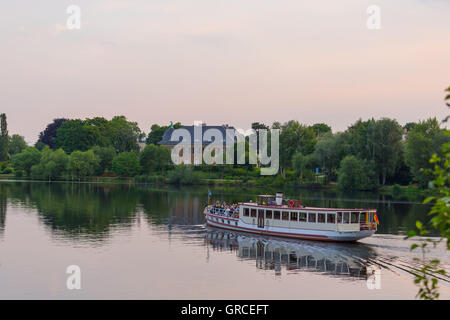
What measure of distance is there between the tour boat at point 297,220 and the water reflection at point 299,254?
0.88m

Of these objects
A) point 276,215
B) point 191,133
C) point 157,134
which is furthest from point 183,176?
point 276,215

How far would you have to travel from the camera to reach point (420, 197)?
99938 mm

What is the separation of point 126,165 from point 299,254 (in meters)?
113

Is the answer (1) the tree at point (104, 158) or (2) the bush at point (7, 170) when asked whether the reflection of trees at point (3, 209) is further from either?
(2) the bush at point (7, 170)

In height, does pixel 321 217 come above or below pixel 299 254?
above

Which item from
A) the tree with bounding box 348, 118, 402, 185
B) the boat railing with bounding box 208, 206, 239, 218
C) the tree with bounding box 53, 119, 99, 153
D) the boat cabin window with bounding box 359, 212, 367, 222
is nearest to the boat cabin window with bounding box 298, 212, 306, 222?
the boat cabin window with bounding box 359, 212, 367, 222

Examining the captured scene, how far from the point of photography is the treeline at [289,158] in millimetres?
110875

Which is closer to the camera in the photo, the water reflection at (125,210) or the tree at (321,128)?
the water reflection at (125,210)

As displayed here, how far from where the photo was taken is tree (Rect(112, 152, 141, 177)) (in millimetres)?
149375

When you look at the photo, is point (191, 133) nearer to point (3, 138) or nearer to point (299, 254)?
point (3, 138)

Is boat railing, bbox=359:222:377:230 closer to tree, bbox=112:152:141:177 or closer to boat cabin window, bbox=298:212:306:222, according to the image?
boat cabin window, bbox=298:212:306:222

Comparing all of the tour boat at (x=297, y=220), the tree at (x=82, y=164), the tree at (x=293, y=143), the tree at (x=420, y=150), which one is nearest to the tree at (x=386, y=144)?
the tree at (x=420, y=150)

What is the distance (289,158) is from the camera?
13162cm
